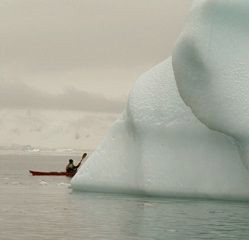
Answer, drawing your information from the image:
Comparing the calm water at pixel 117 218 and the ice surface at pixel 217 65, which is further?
the ice surface at pixel 217 65

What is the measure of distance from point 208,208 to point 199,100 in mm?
2713

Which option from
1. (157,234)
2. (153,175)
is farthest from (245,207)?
(157,234)

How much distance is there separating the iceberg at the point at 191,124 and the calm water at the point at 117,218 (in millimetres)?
568

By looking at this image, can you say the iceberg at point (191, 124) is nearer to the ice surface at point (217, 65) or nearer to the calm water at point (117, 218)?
the ice surface at point (217, 65)

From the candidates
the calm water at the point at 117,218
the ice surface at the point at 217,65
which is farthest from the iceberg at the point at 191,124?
the calm water at the point at 117,218

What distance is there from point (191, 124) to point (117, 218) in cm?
421

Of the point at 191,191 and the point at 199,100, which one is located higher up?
the point at 199,100

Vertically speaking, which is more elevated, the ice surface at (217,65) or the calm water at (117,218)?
the ice surface at (217,65)

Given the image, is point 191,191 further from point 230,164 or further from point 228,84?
point 228,84

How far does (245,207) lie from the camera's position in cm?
1948

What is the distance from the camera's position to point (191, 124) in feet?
65.5

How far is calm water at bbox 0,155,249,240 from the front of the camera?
1416 cm

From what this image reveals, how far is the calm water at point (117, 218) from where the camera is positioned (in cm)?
1416

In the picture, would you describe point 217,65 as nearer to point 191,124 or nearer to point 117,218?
point 191,124
